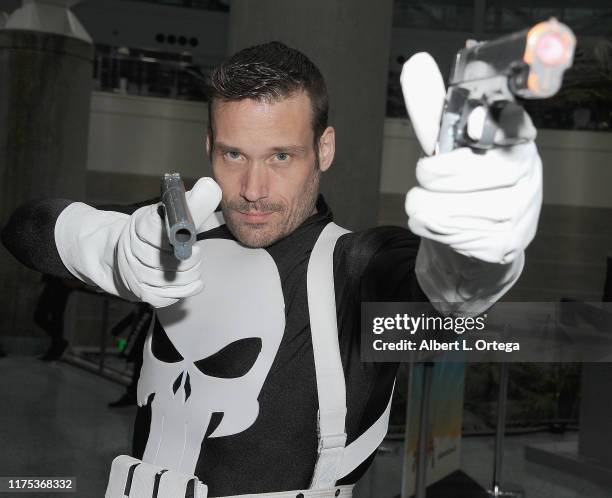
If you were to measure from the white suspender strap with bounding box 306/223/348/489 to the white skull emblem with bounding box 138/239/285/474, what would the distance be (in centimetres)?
9

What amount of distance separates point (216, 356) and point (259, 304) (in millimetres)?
138

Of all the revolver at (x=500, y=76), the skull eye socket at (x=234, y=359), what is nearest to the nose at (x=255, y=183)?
the skull eye socket at (x=234, y=359)

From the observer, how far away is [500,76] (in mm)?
1072

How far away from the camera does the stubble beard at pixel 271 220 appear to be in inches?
71.7

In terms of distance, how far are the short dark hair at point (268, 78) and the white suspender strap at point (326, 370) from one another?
0.30 m

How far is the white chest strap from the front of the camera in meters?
1.72

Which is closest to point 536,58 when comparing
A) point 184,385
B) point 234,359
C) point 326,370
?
point 326,370

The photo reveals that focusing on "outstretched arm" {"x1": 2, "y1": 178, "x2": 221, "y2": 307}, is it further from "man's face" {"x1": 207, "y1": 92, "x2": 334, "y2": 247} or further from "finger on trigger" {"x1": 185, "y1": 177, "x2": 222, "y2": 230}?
"man's face" {"x1": 207, "y1": 92, "x2": 334, "y2": 247}

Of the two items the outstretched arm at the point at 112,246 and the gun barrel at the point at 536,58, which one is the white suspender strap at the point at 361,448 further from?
the gun barrel at the point at 536,58

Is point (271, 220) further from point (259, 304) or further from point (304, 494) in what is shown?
point (304, 494)

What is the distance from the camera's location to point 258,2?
441 cm

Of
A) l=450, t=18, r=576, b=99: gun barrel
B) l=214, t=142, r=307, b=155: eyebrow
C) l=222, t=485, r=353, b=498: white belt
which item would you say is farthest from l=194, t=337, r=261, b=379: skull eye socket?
l=450, t=18, r=576, b=99: gun barrel

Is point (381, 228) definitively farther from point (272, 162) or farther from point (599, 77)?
point (599, 77)

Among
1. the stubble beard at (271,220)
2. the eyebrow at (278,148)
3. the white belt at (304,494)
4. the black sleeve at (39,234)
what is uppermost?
the eyebrow at (278,148)
